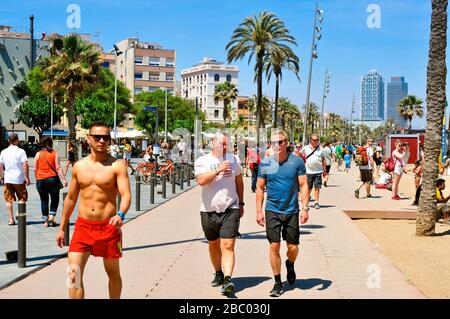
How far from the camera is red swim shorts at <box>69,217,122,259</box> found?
5.22 meters

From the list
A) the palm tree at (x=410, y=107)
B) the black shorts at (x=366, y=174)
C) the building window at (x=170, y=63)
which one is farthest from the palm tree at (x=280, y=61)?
the building window at (x=170, y=63)

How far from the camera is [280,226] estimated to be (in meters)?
6.81

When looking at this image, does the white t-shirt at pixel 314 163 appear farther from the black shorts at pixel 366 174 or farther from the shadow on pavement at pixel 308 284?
the shadow on pavement at pixel 308 284

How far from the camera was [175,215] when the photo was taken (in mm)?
14500

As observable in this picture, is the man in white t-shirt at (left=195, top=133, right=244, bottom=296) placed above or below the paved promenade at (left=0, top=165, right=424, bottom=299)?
above

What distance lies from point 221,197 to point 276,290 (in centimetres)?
112

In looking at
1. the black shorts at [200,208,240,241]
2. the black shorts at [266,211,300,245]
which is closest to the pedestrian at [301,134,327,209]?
the black shorts at [266,211,300,245]

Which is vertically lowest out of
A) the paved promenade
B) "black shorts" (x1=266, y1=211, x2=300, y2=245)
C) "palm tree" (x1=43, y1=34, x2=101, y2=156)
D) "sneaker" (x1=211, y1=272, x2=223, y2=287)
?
the paved promenade

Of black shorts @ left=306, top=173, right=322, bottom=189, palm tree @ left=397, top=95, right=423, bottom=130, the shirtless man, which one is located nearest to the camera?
the shirtless man

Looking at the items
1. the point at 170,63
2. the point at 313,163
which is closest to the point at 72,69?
the point at 313,163

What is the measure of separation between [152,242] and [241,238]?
154cm

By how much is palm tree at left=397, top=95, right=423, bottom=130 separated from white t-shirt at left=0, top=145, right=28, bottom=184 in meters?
88.3

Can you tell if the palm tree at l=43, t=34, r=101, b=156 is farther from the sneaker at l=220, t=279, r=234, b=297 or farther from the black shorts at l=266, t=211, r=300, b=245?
the sneaker at l=220, t=279, r=234, b=297

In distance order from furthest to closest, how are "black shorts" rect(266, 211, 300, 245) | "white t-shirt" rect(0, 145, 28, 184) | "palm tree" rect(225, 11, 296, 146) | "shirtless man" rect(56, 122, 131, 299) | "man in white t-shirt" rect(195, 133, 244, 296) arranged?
"palm tree" rect(225, 11, 296, 146)
"white t-shirt" rect(0, 145, 28, 184)
"black shorts" rect(266, 211, 300, 245)
"man in white t-shirt" rect(195, 133, 244, 296)
"shirtless man" rect(56, 122, 131, 299)
